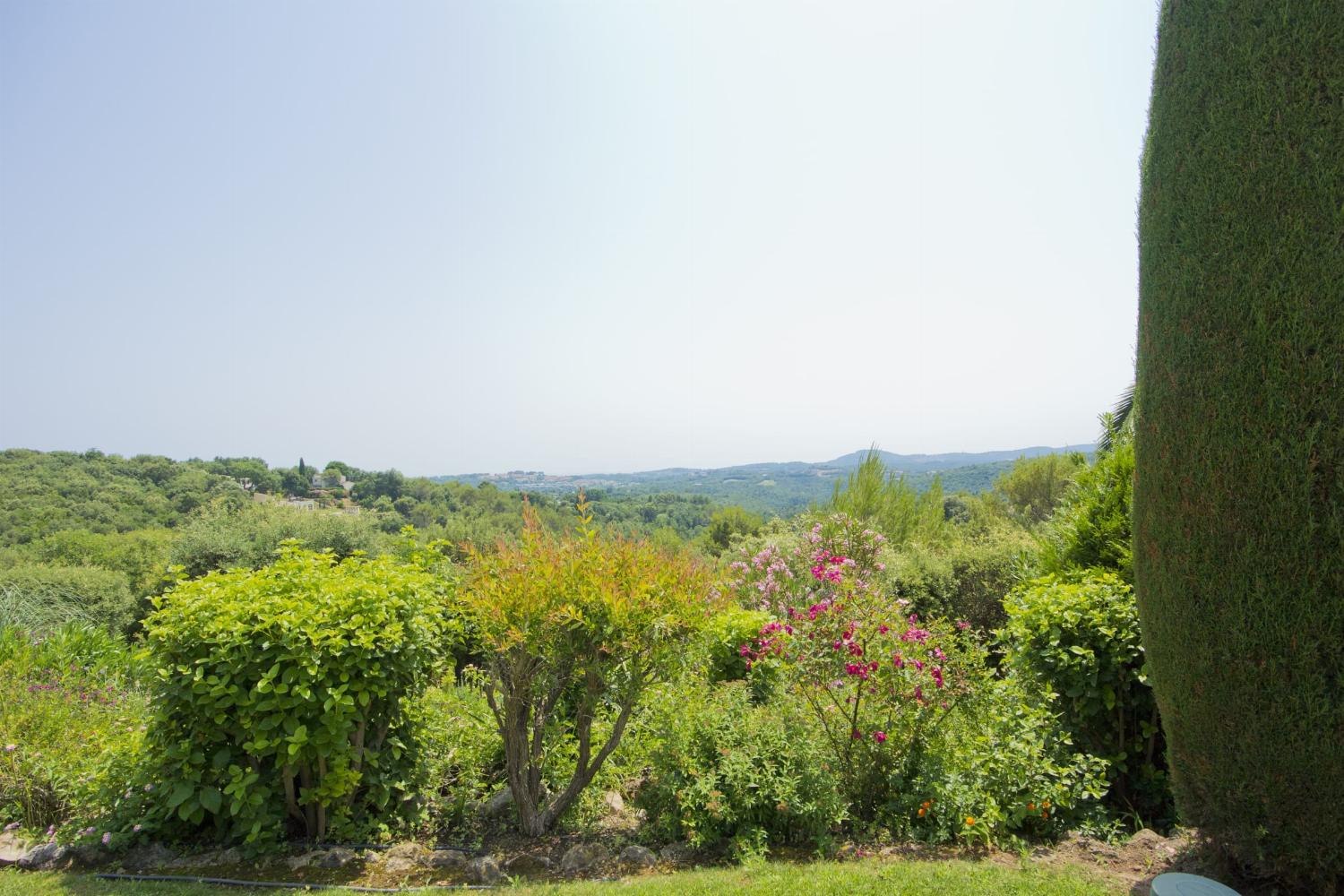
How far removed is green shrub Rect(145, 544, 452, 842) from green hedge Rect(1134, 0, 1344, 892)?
4.17 m

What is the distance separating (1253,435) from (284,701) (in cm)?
500

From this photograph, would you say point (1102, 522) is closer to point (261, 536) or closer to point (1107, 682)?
point (1107, 682)

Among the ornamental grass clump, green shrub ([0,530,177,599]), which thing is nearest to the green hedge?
the ornamental grass clump

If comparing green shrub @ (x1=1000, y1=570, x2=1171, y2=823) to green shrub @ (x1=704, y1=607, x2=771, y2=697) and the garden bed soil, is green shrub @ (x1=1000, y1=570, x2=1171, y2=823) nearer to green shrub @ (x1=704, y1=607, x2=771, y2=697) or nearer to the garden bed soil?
the garden bed soil

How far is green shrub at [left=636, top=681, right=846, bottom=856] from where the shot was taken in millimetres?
3650

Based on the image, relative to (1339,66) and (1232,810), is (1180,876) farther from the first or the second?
(1339,66)

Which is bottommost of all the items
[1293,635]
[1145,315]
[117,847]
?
[117,847]

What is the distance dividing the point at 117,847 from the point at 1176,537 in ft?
20.1

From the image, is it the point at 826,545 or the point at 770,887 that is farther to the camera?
the point at 826,545

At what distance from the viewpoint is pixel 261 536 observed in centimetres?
1491

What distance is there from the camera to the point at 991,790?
371 cm

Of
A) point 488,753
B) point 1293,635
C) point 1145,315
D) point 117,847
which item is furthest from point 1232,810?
point 117,847

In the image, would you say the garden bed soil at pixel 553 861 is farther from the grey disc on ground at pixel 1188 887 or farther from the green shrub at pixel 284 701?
the grey disc on ground at pixel 1188 887

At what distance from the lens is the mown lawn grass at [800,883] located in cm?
294
